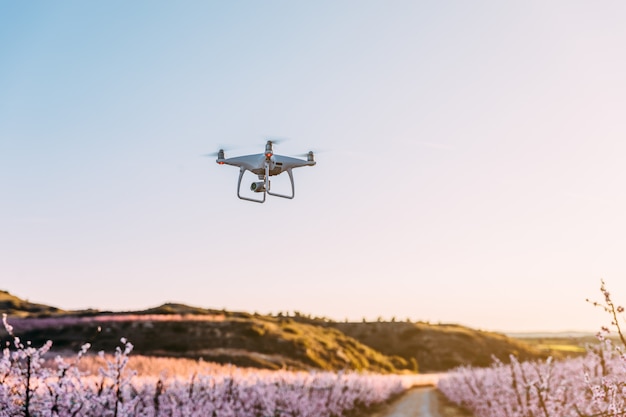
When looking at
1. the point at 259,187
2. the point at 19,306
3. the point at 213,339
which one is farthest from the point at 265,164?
the point at 19,306

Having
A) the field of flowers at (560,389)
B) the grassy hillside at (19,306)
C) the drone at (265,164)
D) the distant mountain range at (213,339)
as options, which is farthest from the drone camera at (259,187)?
the grassy hillside at (19,306)

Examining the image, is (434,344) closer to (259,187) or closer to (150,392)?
(150,392)

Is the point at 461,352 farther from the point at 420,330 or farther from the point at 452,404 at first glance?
the point at 452,404

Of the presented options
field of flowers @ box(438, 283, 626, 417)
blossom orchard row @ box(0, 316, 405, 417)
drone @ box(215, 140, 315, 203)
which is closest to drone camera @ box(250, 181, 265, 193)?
drone @ box(215, 140, 315, 203)

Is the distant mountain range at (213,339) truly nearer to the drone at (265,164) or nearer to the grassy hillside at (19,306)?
the grassy hillside at (19,306)

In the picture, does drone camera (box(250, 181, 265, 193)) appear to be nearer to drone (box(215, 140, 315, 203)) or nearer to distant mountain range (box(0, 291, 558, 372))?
drone (box(215, 140, 315, 203))

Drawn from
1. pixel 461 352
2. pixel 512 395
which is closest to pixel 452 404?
pixel 512 395

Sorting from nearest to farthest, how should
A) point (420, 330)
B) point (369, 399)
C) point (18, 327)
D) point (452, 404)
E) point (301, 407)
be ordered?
point (301, 407), point (369, 399), point (452, 404), point (18, 327), point (420, 330)
